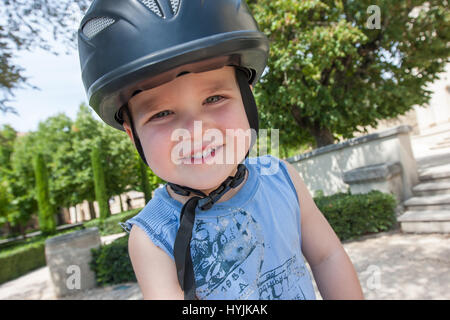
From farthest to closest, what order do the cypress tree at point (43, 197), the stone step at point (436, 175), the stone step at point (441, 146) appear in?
the cypress tree at point (43, 197) → the stone step at point (441, 146) → the stone step at point (436, 175)

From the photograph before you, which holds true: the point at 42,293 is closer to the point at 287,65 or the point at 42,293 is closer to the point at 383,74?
the point at 287,65

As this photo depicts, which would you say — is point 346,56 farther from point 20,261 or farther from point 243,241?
point 20,261

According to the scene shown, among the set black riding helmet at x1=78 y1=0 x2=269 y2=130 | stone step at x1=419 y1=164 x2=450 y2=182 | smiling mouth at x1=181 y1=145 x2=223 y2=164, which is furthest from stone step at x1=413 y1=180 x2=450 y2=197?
smiling mouth at x1=181 y1=145 x2=223 y2=164

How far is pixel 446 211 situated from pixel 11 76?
7594mm

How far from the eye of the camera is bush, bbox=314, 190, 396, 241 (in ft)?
18.7

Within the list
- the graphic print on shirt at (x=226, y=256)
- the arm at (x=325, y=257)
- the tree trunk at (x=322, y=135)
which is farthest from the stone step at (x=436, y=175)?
the graphic print on shirt at (x=226, y=256)

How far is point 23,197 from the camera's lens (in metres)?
24.6

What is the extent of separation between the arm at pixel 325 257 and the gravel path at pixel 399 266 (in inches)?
88.5

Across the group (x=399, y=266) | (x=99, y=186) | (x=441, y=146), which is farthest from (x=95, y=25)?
(x=99, y=186)

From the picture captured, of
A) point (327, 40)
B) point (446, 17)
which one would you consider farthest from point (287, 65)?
point (446, 17)

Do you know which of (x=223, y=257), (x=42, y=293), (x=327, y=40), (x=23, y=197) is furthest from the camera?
(x=23, y=197)

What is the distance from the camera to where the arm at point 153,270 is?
936 millimetres

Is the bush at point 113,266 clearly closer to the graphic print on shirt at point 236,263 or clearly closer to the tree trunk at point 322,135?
the graphic print on shirt at point 236,263

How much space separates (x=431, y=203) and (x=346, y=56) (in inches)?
199
